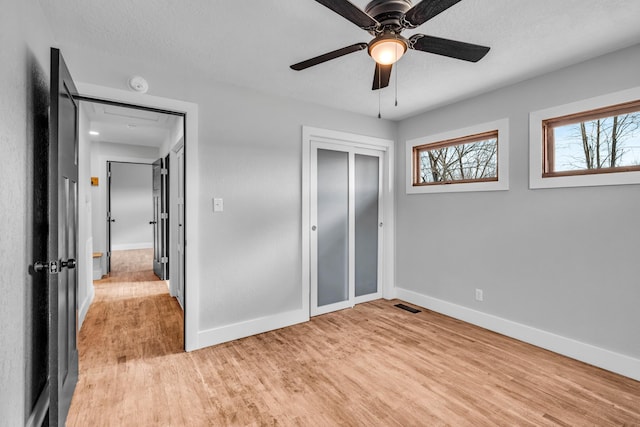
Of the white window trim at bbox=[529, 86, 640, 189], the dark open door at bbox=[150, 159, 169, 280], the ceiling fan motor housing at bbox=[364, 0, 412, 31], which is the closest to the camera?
the ceiling fan motor housing at bbox=[364, 0, 412, 31]

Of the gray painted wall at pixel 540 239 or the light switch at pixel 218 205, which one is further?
the light switch at pixel 218 205

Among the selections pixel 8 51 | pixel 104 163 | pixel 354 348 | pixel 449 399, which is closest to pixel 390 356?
pixel 354 348

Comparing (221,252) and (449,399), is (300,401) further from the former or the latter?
(221,252)

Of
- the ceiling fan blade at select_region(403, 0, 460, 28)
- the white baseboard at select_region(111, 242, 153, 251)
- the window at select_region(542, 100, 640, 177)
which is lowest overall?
the white baseboard at select_region(111, 242, 153, 251)

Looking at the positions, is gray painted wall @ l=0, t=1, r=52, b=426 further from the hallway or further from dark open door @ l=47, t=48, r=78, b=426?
the hallway

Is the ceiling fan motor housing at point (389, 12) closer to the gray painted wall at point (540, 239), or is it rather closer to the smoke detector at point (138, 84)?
the smoke detector at point (138, 84)

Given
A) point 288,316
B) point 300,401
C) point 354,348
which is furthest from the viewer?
point 288,316

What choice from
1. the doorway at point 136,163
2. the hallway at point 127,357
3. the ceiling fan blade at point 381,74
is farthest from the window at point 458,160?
the hallway at point 127,357

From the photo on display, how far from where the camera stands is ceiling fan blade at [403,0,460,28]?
129cm

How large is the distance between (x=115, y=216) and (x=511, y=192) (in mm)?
9673

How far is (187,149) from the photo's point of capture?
2.70 metres

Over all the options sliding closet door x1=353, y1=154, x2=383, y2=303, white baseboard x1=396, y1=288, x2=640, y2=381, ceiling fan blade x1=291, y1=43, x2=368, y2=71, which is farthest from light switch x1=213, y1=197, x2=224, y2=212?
white baseboard x1=396, y1=288, x2=640, y2=381

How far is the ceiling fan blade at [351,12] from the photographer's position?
130cm

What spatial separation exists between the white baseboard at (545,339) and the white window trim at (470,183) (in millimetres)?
1306
